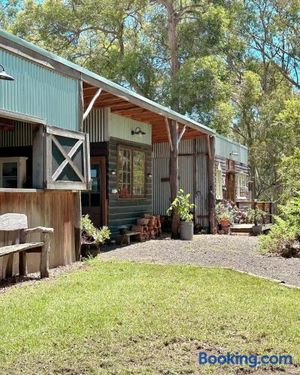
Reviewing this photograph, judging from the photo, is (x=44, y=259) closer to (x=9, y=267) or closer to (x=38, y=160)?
(x=9, y=267)

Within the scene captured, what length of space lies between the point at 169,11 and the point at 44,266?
21.2m

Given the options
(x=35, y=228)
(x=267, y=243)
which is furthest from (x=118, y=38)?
(x=35, y=228)

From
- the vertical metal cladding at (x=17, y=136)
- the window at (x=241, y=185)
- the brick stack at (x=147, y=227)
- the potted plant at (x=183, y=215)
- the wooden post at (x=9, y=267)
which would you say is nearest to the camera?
the wooden post at (x=9, y=267)

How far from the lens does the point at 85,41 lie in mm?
28891

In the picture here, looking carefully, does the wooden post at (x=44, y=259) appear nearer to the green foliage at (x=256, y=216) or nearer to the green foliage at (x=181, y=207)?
the green foliage at (x=181, y=207)

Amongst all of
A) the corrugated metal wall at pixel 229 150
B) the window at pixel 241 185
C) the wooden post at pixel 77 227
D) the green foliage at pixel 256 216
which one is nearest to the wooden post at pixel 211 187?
the green foliage at pixel 256 216

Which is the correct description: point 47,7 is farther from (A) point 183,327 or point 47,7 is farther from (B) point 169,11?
(A) point 183,327

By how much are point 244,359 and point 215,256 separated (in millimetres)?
5907

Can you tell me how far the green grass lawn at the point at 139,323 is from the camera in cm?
378

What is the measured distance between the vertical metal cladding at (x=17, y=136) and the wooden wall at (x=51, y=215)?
2918 mm

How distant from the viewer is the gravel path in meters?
8.02

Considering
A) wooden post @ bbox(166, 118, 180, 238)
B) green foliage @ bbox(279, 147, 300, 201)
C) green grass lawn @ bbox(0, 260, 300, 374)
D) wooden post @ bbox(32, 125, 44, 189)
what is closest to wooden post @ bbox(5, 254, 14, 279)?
green grass lawn @ bbox(0, 260, 300, 374)

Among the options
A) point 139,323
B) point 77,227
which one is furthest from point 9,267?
point 139,323

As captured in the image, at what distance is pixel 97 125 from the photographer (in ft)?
39.2
